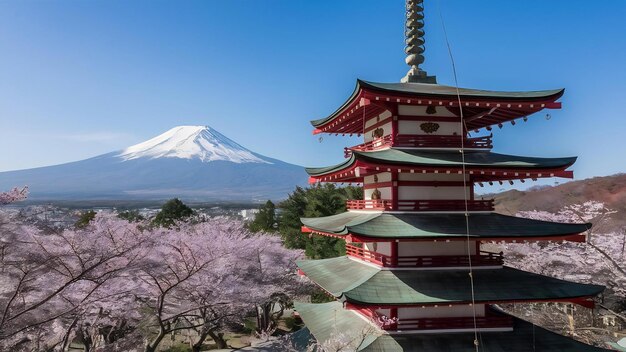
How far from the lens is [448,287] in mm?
9641

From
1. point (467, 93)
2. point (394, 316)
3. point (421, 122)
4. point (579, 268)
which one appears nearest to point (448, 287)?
point (394, 316)

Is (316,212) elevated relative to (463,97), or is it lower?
lower

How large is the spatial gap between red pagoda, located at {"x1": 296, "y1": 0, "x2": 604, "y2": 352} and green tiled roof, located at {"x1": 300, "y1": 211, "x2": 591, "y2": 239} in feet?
0.09

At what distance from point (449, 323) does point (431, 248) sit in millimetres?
1934

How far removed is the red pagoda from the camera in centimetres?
956

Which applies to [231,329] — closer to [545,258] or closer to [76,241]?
[76,241]

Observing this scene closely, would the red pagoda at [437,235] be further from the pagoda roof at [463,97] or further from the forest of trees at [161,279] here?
the forest of trees at [161,279]

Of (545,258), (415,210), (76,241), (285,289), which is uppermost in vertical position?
(415,210)

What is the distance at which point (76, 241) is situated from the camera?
11805 millimetres

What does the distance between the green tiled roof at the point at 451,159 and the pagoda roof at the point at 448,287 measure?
9.42ft

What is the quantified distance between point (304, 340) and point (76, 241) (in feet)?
30.8

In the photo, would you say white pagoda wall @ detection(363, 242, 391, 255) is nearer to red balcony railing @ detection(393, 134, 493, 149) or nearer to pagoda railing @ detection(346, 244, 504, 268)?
pagoda railing @ detection(346, 244, 504, 268)

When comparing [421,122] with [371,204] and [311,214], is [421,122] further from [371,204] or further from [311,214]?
[311,214]

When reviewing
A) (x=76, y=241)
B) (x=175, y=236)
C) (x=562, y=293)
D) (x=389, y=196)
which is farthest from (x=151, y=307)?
(x=562, y=293)
